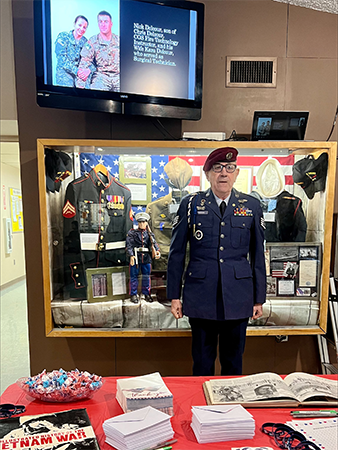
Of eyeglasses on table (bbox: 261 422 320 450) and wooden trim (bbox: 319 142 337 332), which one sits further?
wooden trim (bbox: 319 142 337 332)

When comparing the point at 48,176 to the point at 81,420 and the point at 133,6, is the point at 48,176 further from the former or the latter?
the point at 81,420

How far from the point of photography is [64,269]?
7.78 ft

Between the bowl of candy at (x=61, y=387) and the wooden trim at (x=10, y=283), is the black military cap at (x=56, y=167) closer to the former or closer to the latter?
the bowl of candy at (x=61, y=387)

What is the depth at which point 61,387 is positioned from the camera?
4.00 ft

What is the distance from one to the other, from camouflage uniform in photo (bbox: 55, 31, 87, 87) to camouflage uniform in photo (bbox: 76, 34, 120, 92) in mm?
34

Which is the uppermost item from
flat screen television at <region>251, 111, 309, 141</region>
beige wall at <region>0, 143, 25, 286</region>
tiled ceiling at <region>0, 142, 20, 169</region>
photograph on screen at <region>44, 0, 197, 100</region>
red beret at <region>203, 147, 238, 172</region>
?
photograph on screen at <region>44, 0, 197, 100</region>

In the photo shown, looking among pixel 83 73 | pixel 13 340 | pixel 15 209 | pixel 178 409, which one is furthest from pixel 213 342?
pixel 15 209

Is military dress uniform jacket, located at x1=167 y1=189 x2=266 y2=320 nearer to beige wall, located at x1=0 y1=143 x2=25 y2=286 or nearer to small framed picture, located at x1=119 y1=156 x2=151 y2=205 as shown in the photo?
small framed picture, located at x1=119 y1=156 x2=151 y2=205

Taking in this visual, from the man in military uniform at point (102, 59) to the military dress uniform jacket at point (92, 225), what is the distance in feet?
1.97

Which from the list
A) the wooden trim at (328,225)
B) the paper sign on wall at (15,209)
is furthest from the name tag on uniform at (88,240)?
the paper sign on wall at (15,209)

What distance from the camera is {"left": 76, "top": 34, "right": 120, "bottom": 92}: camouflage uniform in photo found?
205 cm

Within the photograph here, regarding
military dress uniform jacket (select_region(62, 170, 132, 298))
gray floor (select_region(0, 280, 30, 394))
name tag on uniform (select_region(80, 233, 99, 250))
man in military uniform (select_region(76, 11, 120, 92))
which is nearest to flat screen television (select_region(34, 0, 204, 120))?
man in military uniform (select_region(76, 11, 120, 92))

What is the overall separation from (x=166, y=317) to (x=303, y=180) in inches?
54.9

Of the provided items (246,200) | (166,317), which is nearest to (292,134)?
(246,200)
